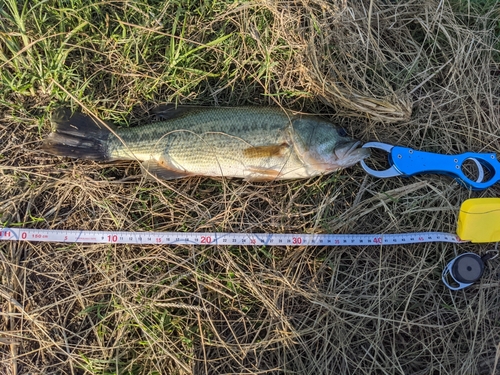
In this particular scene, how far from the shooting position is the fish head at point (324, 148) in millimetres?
3016

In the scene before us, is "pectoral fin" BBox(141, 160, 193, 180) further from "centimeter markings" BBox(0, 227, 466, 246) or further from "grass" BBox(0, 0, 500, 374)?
"centimeter markings" BBox(0, 227, 466, 246)

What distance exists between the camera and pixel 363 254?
3131mm

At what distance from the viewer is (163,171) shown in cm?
305

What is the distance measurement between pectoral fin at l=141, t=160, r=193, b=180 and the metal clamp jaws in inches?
63.3

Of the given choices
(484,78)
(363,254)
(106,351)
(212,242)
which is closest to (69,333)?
(106,351)

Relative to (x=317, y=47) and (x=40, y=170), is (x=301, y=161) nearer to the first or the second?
(x=317, y=47)

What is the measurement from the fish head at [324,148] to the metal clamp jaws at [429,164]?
0.19 meters

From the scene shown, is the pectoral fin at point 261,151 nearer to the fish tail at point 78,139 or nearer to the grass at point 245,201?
the grass at point 245,201

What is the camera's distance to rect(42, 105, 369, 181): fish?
2.99 m

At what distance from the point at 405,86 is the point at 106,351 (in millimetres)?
3481

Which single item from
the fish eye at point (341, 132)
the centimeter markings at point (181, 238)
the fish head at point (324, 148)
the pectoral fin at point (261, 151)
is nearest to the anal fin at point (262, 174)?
the pectoral fin at point (261, 151)

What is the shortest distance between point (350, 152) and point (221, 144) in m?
1.10

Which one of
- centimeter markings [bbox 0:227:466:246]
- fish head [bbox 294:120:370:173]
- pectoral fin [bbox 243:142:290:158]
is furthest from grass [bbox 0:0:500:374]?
pectoral fin [bbox 243:142:290:158]

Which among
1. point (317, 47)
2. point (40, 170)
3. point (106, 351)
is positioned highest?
point (317, 47)
